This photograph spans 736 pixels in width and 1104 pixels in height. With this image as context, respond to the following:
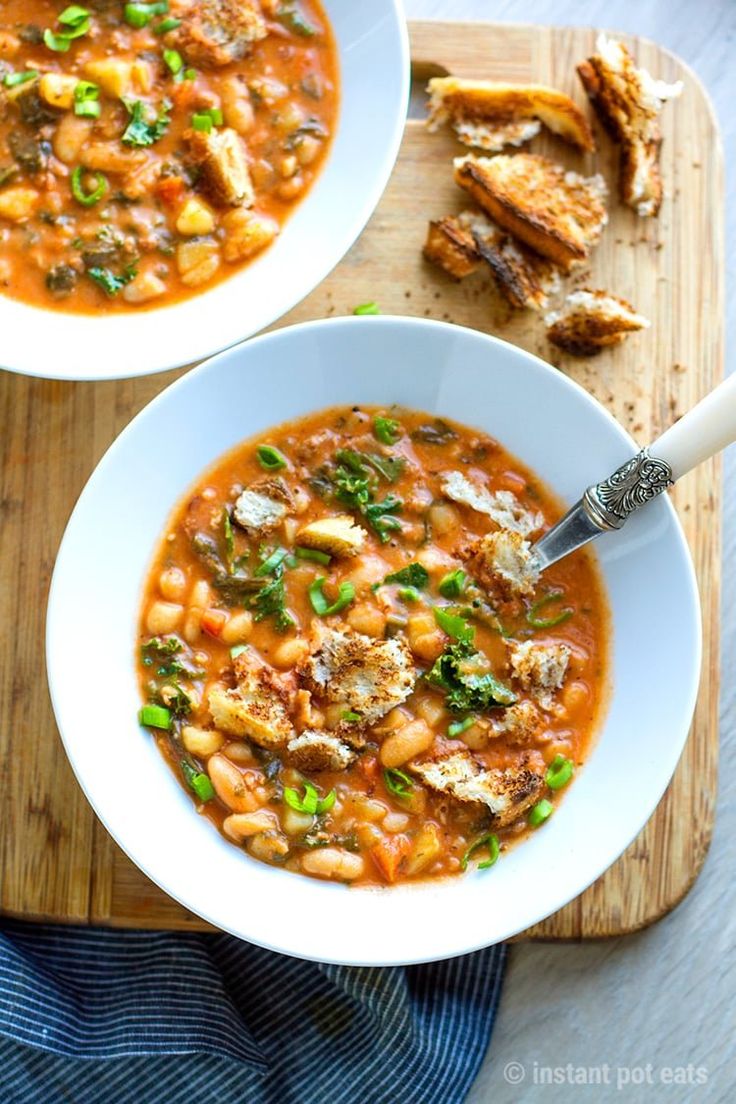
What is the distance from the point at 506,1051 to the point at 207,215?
3542 mm

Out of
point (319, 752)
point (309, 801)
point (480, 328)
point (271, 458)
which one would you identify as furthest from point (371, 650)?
point (480, 328)

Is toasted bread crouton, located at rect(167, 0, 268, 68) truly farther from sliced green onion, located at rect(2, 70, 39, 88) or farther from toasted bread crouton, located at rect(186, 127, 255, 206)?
sliced green onion, located at rect(2, 70, 39, 88)

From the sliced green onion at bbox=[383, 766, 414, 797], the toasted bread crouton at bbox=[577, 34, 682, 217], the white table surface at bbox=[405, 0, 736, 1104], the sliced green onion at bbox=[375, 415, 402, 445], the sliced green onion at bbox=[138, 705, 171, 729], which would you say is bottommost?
the white table surface at bbox=[405, 0, 736, 1104]

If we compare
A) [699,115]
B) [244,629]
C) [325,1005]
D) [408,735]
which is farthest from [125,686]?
[699,115]

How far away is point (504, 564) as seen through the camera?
3.85 meters

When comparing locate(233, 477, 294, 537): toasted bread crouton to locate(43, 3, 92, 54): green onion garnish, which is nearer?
locate(233, 477, 294, 537): toasted bread crouton

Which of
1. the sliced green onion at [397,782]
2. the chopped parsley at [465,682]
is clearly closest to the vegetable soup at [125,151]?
the chopped parsley at [465,682]

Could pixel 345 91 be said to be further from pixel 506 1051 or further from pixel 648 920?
pixel 506 1051

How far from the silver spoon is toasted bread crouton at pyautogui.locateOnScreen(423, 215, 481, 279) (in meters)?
1.07

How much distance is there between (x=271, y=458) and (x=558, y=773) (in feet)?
5.02

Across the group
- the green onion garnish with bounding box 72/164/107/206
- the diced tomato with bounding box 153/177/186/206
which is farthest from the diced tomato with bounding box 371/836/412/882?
the green onion garnish with bounding box 72/164/107/206

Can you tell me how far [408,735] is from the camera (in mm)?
3809

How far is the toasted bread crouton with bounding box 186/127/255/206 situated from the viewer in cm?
405

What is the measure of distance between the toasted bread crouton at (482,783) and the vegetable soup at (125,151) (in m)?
Result: 1.99
